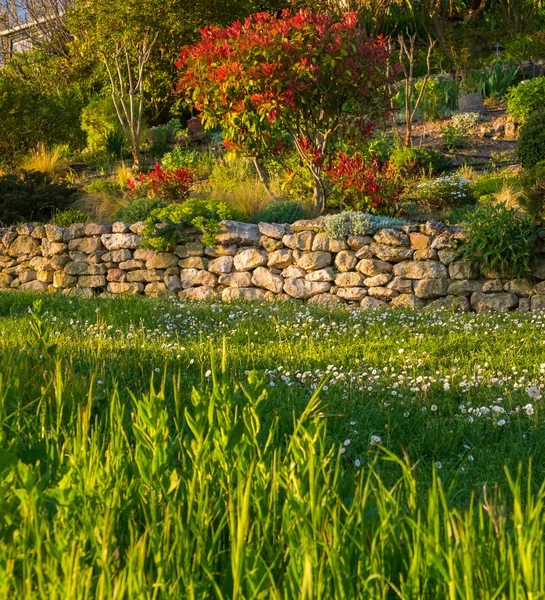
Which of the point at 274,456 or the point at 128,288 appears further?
the point at 128,288

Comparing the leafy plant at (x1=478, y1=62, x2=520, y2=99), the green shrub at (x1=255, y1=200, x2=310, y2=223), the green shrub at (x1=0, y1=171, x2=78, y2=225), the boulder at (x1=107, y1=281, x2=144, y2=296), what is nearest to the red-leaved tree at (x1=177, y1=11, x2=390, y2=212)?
the green shrub at (x1=255, y1=200, x2=310, y2=223)

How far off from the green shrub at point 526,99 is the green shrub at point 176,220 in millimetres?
7147

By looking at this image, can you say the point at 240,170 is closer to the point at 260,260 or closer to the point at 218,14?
the point at 260,260

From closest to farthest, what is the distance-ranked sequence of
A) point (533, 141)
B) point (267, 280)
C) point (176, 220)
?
point (267, 280)
point (176, 220)
point (533, 141)

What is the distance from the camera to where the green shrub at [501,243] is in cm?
811

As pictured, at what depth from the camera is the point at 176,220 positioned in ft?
31.4

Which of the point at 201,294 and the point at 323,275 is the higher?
the point at 323,275

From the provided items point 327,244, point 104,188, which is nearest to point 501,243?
point 327,244

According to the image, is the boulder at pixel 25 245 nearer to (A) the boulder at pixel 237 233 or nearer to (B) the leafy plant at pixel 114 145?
(A) the boulder at pixel 237 233

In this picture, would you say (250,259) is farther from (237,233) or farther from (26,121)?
(26,121)

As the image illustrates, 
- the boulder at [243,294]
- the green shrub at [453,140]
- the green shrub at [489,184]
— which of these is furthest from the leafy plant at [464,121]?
the boulder at [243,294]

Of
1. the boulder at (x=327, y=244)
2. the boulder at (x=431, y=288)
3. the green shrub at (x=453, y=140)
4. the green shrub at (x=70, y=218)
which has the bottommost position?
the boulder at (x=431, y=288)

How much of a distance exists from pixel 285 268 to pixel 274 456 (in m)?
7.33

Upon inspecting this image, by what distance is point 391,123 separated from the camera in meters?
16.0
